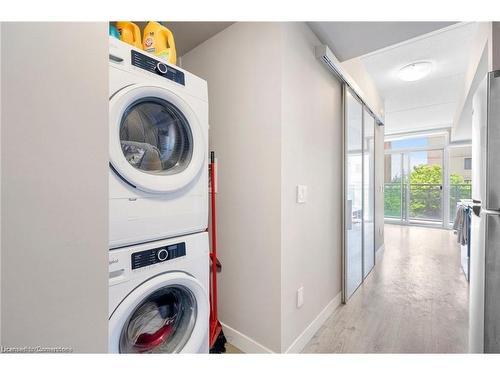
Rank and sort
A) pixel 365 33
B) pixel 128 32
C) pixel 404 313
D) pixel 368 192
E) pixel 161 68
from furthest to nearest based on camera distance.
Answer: pixel 368 192, pixel 404 313, pixel 365 33, pixel 128 32, pixel 161 68

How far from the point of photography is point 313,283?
1.85 m

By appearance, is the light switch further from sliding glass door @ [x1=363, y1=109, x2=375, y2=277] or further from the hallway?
sliding glass door @ [x1=363, y1=109, x2=375, y2=277]

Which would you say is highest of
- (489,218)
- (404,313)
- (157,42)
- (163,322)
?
(157,42)

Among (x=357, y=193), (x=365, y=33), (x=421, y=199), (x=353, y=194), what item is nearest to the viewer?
(x=365, y=33)

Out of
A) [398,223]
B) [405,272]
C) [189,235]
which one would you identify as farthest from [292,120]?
[398,223]

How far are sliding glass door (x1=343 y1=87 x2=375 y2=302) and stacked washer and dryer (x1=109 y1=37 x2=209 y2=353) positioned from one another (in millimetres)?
1591

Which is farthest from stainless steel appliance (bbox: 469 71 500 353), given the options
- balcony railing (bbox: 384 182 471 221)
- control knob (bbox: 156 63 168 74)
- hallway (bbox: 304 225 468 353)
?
balcony railing (bbox: 384 182 471 221)

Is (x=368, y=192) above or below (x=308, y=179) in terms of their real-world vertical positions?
below

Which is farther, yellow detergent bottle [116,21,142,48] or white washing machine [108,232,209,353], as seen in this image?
yellow detergent bottle [116,21,142,48]

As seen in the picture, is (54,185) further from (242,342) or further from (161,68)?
(242,342)

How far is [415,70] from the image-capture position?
2992mm

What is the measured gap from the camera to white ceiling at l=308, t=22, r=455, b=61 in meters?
1.63

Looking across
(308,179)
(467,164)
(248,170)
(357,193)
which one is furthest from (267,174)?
(467,164)

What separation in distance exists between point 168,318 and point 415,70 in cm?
373
